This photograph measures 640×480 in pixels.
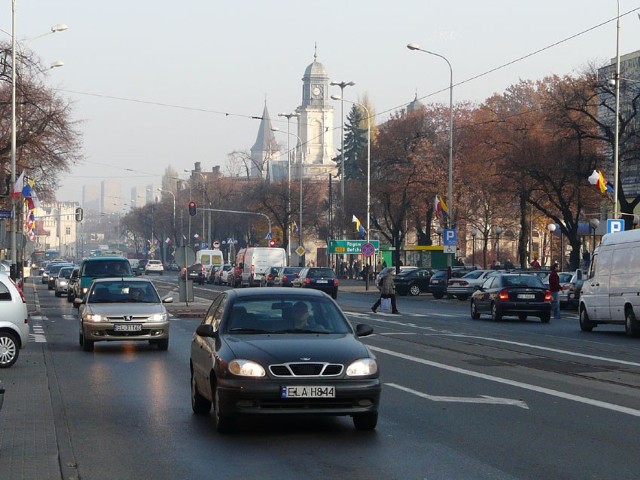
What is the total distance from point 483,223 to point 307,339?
246 feet

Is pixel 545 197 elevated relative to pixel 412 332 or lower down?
elevated

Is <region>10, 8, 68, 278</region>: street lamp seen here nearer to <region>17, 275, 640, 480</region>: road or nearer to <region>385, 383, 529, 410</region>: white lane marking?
Result: <region>17, 275, 640, 480</region>: road

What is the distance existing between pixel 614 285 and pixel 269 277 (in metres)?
36.2

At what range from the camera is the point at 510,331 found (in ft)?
104

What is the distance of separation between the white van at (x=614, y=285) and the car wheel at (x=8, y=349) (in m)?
15.1

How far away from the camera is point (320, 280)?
5709 cm

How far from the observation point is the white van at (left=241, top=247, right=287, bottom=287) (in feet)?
229

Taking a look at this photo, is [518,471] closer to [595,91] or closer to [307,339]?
[307,339]

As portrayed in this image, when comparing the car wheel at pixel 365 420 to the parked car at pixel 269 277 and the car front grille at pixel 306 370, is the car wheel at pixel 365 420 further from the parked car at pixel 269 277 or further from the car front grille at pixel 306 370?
the parked car at pixel 269 277

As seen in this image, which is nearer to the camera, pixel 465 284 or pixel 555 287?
pixel 555 287

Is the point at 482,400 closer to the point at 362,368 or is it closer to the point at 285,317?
the point at 285,317

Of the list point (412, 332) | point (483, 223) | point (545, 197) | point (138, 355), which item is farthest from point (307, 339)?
point (483, 223)

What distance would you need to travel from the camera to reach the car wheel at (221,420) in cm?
1135

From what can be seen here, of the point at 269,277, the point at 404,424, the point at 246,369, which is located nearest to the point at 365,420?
the point at 404,424
